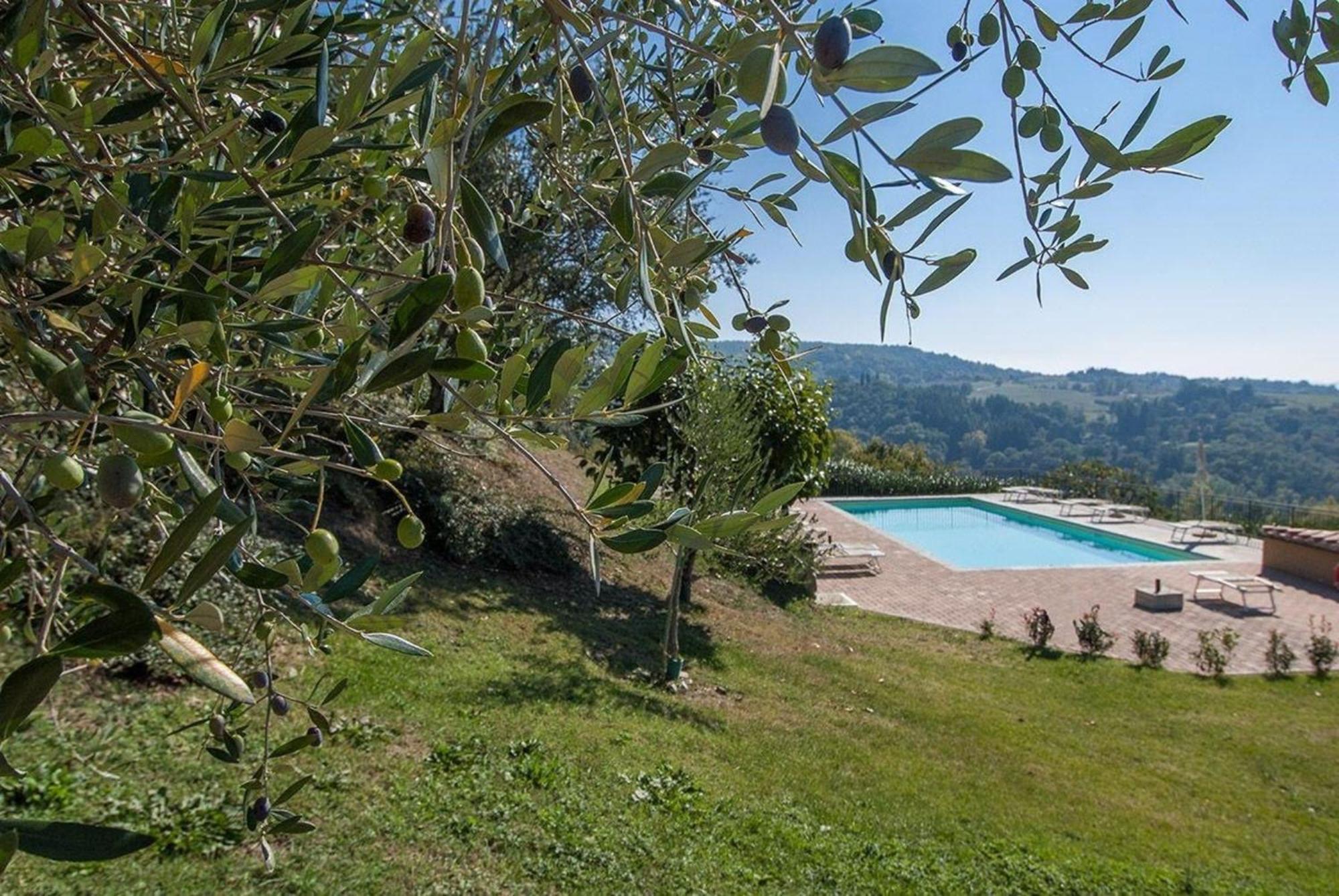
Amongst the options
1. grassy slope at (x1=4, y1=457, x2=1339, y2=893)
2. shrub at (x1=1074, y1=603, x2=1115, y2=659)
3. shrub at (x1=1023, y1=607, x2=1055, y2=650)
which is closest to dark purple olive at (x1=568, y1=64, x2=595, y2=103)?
grassy slope at (x1=4, y1=457, x2=1339, y2=893)

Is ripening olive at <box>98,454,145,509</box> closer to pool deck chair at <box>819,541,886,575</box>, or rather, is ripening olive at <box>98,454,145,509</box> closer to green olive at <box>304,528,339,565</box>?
green olive at <box>304,528,339,565</box>

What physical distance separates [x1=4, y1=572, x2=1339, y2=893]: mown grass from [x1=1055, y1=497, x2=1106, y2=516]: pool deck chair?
15515mm

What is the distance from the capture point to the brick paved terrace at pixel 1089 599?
12.7m

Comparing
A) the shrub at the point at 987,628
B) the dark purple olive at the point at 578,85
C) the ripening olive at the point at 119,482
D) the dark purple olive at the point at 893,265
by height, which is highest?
the dark purple olive at the point at 578,85

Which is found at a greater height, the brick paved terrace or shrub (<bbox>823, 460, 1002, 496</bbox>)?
shrub (<bbox>823, 460, 1002, 496</bbox>)

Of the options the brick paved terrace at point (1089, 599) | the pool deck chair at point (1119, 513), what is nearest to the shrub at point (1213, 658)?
the brick paved terrace at point (1089, 599)

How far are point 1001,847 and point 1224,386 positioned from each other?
14029 centimetres

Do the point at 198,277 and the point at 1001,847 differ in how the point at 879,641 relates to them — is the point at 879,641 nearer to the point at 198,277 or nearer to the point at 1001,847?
the point at 1001,847

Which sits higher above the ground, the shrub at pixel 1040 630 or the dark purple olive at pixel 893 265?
the dark purple olive at pixel 893 265

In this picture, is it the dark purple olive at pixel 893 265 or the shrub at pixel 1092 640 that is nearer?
the dark purple olive at pixel 893 265

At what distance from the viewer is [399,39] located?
1751mm

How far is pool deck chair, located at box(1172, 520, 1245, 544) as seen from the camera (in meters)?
21.2

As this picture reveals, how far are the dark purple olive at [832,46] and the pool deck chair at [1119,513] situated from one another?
26531 millimetres

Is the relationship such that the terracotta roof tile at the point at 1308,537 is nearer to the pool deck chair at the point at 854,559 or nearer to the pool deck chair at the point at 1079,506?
the pool deck chair at the point at 1079,506
